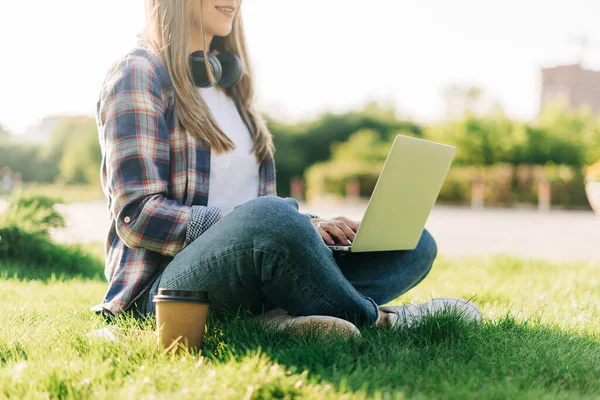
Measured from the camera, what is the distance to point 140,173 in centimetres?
190

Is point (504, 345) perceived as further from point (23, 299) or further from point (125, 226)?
point (23, 299)

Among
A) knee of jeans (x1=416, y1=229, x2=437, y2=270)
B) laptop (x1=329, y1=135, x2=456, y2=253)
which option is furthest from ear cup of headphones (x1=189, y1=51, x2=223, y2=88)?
knee of jeans (x1=416, y1=229, x2=437, y2=270)

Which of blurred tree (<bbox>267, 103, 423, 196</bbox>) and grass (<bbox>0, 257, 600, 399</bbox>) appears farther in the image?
blurred tree (<bbox>267, 103, 423, 196</bbox>)

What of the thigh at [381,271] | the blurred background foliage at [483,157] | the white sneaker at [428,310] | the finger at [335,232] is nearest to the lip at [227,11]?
the finger at [335,232]

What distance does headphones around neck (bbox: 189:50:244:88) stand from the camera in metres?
2.20

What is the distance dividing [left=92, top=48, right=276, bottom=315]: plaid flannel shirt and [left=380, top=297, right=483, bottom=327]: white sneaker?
0.72m

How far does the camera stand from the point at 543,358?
190 centimetres

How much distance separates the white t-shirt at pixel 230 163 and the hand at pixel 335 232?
1.17 ft

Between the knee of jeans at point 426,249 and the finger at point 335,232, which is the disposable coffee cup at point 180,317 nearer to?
the finger at point 335,232

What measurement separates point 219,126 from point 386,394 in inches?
45.9

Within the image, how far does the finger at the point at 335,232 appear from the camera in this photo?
2021 mm

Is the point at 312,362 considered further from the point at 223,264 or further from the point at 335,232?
the point at 335,232

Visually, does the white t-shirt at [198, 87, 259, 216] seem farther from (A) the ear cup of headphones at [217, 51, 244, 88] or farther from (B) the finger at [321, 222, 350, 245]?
(B) the finger at [321, 222, 350, 245]

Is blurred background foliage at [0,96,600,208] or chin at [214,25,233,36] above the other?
chin at [214,25,233,36]
